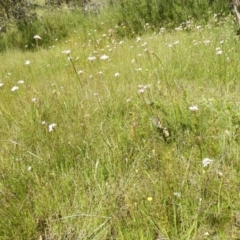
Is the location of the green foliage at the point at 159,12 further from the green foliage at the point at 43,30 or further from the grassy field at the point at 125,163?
the grassy field at the point at 125,163

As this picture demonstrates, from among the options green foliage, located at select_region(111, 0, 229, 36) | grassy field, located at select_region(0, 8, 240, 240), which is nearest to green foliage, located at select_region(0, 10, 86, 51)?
green foliage, located at select_region(111, 0, 229, 36)

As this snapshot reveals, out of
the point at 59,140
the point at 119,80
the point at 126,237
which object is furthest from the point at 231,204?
the point at 119,80

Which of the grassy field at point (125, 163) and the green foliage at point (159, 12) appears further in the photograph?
the green foliage at point (159, 12)

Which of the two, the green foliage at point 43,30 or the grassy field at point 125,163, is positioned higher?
the green foliage at point 43,30

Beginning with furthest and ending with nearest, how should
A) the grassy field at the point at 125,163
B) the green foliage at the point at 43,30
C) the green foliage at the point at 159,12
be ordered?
the green foliage at the point at 43,30, the green foliage at the point at 159,12, the grassy field at the point at 125,163

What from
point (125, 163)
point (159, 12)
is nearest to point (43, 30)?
point (159, 12)

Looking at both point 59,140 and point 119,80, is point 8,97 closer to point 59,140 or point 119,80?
point 119,80

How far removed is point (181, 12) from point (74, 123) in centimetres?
463

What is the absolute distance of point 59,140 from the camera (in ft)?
7.55

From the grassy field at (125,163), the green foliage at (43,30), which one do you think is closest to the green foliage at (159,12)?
the green foliage at (43,30)

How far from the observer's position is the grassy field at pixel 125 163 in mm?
1600

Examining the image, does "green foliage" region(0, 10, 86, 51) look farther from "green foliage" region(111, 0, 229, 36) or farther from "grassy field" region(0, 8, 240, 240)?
"grassy field" region(0, 8, 240, 240)

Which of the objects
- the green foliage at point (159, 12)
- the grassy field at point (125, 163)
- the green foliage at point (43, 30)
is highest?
the green foliage at point (43, 30)

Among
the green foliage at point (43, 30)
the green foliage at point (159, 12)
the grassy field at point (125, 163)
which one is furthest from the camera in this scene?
the green foliage at point (43, 30)
